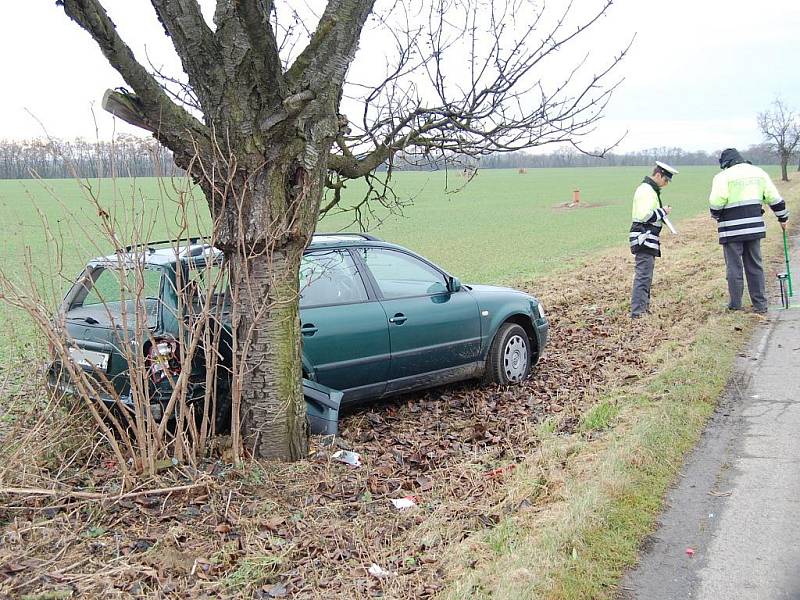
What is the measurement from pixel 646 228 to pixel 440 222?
3063 centimetres

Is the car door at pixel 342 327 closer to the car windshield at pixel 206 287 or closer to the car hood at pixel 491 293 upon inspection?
the car windshield at pixel 206 287

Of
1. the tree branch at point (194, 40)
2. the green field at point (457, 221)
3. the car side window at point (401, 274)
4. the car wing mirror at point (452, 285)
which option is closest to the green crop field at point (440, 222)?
the green field at point (457, 221)

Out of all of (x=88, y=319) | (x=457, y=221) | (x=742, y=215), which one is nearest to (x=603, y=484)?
(x=88, y=319)

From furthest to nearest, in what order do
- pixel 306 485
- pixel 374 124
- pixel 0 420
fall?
pixel 374 124 < pixel 0 420 < pixel 306 485

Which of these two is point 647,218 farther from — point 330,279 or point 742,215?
point 330,279

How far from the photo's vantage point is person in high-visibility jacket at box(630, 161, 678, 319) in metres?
10.6

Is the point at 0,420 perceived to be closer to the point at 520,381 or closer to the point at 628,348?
the point at 520,381

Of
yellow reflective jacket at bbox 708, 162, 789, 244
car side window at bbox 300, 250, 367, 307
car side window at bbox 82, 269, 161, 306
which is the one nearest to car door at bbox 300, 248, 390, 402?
car side window at bbox 300, 250, 367, 307

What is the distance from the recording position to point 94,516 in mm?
4242

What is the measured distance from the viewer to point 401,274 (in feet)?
23.6

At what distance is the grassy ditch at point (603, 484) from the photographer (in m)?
3.78

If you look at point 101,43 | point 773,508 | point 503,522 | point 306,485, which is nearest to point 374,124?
point 101,43

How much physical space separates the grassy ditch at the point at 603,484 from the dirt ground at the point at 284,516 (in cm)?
17

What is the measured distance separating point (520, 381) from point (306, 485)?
3630mm
